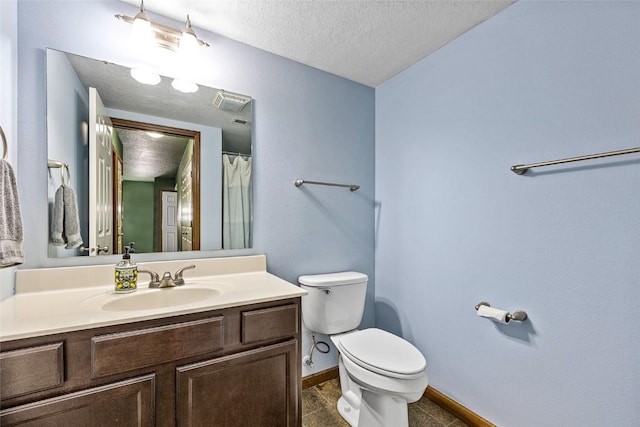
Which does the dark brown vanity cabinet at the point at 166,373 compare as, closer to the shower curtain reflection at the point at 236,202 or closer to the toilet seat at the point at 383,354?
the toilet seat at the point at 383,354

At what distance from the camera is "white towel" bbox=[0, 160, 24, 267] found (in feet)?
2.93

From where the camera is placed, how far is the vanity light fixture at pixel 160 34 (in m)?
1.33

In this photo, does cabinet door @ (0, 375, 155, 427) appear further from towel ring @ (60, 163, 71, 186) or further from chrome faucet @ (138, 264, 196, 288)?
towel ring @ (60, 163, 71, 186)

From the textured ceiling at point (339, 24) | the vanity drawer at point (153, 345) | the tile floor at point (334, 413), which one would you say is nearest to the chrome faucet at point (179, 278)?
the vanity drawer at point (153, 345)

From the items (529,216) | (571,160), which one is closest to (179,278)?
(529,216)

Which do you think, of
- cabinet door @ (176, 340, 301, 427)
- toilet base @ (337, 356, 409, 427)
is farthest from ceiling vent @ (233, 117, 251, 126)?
toilet base @ (337, 356, 409, 427)

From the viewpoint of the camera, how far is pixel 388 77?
215cm

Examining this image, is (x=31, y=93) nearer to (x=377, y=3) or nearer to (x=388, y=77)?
(x=377, y=3)

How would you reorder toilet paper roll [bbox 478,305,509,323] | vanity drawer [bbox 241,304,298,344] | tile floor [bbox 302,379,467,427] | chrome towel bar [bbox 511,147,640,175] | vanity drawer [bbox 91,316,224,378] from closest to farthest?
vanity drawer [bbox 91,316,224,378] < chrome towel bar [bbox 511,147,640,175] < vanity drawer [bbox 241,304,298,344] < toilet paper roll [bbox 478,305,509,323] < tile floor [bbox 302,379,467,427]

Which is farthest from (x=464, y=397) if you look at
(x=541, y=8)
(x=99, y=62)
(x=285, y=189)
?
(x=99, y=62)

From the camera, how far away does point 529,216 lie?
4.52 ft

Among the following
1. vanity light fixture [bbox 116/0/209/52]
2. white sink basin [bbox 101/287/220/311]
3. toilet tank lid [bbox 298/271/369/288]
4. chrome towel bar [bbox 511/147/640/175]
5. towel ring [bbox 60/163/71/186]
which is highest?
vanity light fixture [bbox 116/0/209/52]

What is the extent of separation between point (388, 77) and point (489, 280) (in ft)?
5.20

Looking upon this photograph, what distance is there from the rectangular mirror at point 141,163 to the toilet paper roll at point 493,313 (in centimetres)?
135
